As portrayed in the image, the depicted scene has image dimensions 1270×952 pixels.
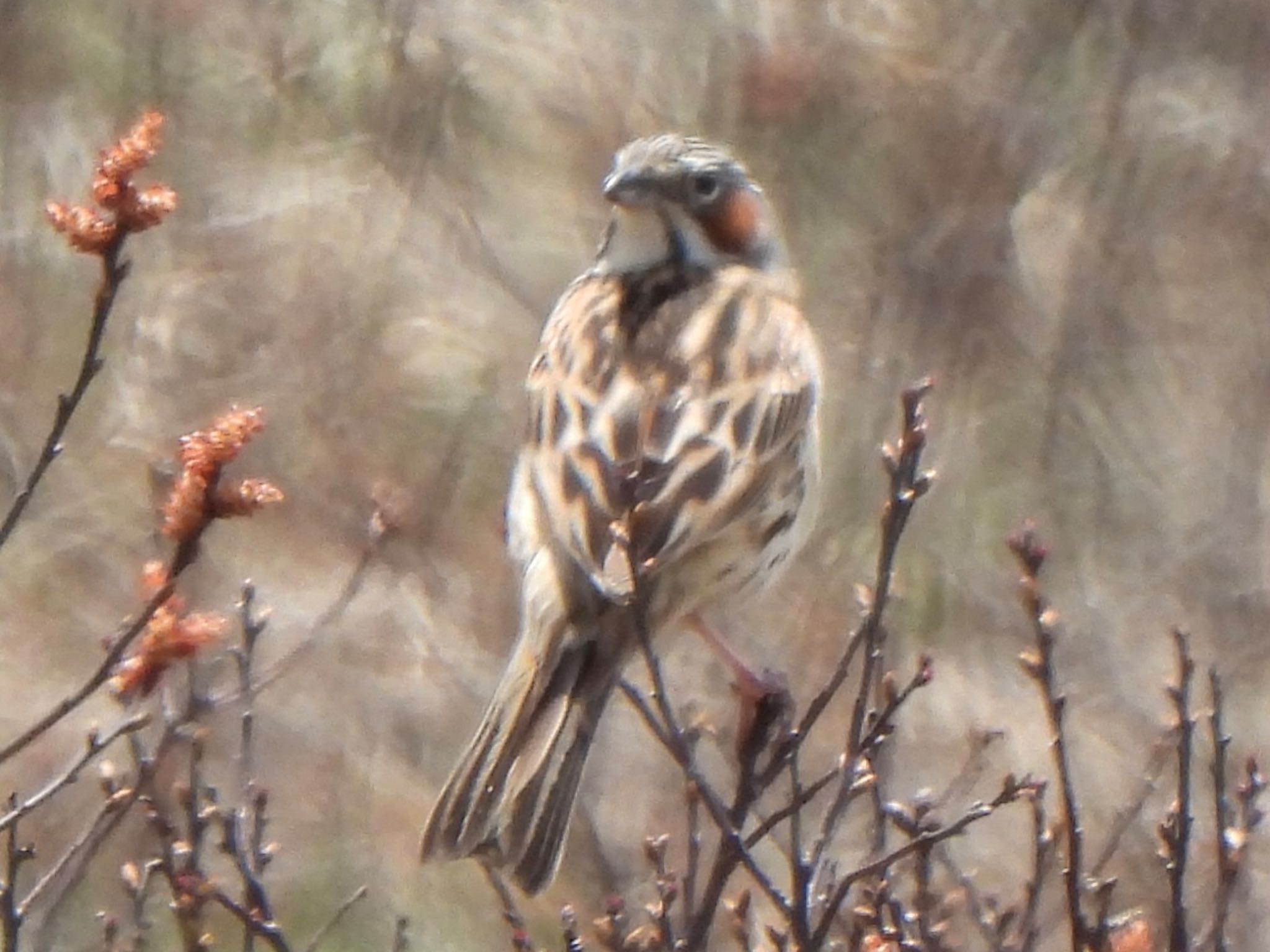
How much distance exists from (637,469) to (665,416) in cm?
84

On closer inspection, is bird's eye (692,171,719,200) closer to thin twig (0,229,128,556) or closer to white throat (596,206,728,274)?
white throat (596,206,728,274)

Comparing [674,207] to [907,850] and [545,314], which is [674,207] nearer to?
[907,850]

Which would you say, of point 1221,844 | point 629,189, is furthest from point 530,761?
point 629,189

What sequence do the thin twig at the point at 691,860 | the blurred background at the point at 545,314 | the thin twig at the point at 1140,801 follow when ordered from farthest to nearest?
the blurred background at the point at 545,314
the thin twig at the point at 1140,801
the thin twig at the point at 691,860

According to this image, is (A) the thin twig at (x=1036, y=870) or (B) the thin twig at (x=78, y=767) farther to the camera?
(A) the thin twig at (x=1036, y=870)

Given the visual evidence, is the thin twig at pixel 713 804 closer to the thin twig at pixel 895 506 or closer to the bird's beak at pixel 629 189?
the thin twig at pixel 895 506

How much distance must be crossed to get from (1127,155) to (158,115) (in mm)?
6867

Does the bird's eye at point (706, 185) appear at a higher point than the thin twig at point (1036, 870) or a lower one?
higher

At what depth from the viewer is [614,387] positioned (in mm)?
4379

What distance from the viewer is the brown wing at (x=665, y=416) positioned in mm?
4020

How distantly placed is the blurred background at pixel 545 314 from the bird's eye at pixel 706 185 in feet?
9.13

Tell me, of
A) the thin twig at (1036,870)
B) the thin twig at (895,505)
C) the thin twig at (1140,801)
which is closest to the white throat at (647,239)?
the thin twig at (1140,801)

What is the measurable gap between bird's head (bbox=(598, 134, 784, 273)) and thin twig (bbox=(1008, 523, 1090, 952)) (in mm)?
1986

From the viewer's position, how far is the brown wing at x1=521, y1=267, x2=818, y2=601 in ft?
13.2
